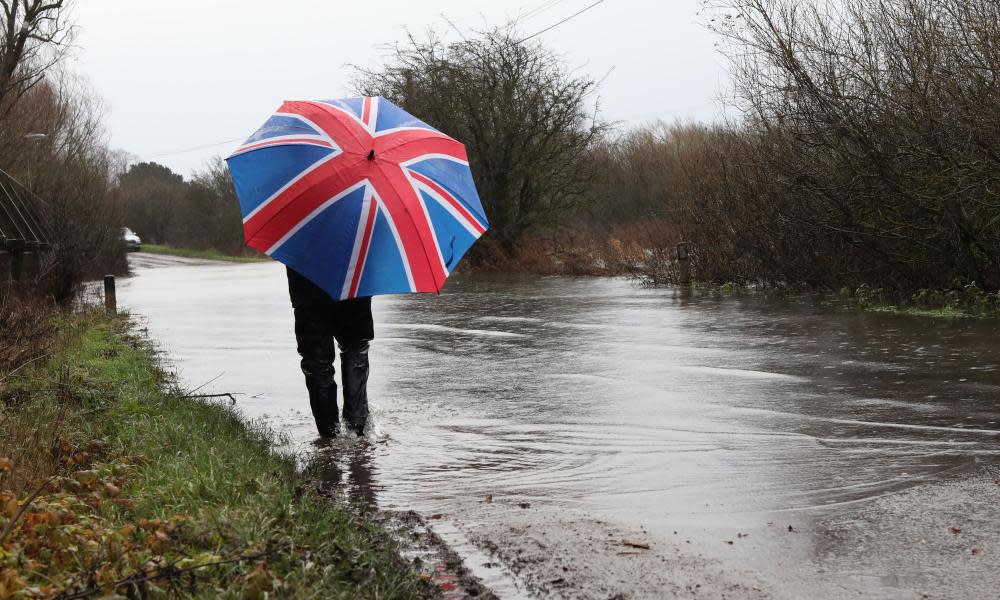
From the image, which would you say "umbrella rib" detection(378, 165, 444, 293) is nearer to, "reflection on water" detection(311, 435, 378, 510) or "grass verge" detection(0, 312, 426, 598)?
"reflection on water" detection(311, 435, 378, 510)

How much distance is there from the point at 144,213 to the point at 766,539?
9051cm

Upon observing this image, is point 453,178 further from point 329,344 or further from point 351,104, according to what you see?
point 329,344

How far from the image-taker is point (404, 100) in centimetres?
3488

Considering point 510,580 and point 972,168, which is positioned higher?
point 972,168

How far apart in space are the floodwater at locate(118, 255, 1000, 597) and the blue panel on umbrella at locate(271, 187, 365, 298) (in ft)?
4.07

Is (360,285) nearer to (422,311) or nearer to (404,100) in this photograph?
(422,311)

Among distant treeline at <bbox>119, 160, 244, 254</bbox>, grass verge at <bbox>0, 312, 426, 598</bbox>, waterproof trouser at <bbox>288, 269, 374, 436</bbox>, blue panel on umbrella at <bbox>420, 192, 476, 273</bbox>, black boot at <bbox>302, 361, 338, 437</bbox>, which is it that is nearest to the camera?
grass verge at <bbox>0, 312, 426, 598</bbox>

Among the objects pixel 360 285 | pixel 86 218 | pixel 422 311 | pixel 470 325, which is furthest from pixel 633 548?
pixel 86 218

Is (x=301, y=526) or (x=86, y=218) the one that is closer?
(x=301, y=526)

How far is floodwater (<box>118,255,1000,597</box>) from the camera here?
19.2 ft

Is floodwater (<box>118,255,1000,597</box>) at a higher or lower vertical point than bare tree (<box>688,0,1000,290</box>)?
lower

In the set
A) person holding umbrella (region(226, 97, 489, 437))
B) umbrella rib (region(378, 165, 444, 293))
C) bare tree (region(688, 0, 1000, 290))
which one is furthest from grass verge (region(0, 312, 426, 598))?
bare tree (region(688, 0, 1000, 290))

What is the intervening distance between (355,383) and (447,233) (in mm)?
1466

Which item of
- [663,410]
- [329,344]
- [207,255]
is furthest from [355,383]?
[207,255]
